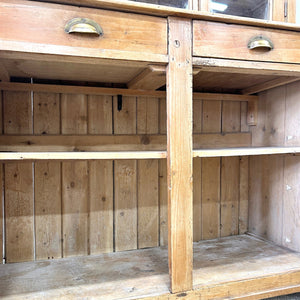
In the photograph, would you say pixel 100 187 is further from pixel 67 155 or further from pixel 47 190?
pixel 67 155

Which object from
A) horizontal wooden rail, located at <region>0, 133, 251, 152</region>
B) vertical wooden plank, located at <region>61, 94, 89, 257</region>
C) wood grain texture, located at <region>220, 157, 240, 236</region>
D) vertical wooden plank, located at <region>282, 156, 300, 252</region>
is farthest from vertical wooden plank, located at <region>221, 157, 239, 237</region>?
vertical wooden plank, located at <region>61, 94, 89, 257</region>

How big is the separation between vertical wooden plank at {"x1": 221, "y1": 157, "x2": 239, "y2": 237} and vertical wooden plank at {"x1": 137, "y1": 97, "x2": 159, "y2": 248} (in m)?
0.39

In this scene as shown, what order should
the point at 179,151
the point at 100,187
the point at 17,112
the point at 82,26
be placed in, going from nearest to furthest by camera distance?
the point at 82,26, the point at 179,151, the point at 17,112, the point at 100,187

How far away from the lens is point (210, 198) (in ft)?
4.75

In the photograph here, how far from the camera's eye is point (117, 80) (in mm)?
1218

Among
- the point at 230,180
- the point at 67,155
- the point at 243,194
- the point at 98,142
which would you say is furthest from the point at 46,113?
the point at 243,194

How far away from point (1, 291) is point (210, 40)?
3.45ft

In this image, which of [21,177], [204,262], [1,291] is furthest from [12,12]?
[204,262]

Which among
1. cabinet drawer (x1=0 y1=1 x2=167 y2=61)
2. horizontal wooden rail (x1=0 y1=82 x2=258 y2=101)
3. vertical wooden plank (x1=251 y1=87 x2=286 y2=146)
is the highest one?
cabinet drawer (x1=0 y1=1 x2=167 y2=61)

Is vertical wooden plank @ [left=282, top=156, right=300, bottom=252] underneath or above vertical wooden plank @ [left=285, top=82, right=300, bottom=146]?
underneath

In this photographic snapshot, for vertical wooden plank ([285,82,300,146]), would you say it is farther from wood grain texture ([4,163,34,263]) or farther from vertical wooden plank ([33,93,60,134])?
wood grain texture ([4,163,34,263])

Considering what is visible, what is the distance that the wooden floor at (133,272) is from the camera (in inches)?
34.7

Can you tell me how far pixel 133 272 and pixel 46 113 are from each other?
29.6 inches

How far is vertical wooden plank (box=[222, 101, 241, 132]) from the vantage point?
1.46 m
